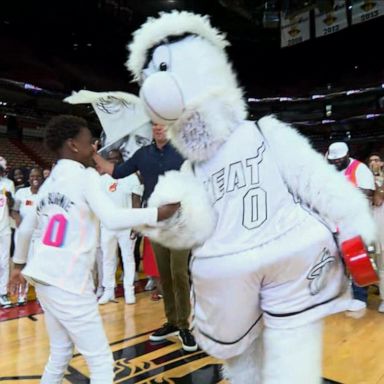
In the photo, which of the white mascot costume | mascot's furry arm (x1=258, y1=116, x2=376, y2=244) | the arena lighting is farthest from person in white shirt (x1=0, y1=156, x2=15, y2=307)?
the arena lighting

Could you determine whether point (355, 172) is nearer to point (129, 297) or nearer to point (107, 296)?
point (129, 297)

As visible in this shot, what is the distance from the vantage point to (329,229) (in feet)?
4.19

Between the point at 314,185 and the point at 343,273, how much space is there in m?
0.27

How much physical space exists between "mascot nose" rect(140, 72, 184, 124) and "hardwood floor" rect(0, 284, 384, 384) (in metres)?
1.38

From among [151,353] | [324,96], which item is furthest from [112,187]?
[324,96]

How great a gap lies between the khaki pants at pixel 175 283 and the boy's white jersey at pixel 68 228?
0.87 metres

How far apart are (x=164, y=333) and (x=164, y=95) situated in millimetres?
1794

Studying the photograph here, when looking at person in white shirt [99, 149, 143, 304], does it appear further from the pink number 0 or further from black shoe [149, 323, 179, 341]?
the pink number 0

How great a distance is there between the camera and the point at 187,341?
2.51 metres

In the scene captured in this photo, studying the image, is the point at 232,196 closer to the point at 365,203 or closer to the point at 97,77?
the point at 365,203

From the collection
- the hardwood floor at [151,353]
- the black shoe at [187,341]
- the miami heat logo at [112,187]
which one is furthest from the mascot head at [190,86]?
the miami heat logo at [112,187]

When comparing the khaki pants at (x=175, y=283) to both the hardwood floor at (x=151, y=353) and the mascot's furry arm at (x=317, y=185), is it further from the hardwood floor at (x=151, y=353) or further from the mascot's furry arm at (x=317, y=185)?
the mascot's furry arm at (x=317, y=185)

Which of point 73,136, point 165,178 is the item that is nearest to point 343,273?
point 165,178

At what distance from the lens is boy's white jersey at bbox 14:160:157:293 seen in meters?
1.58
